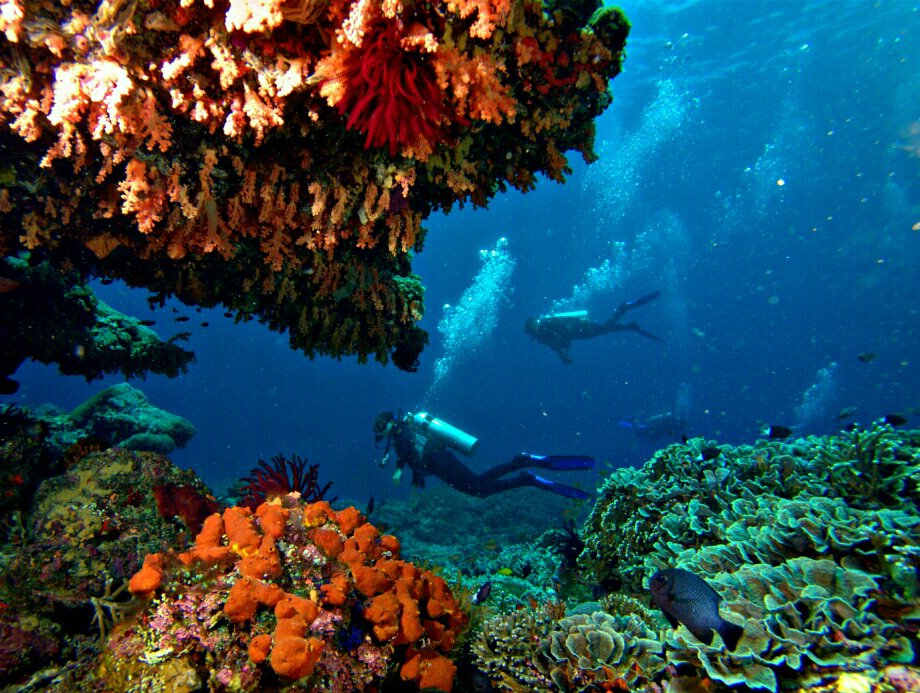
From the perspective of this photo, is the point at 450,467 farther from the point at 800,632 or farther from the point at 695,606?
the point at 800,632

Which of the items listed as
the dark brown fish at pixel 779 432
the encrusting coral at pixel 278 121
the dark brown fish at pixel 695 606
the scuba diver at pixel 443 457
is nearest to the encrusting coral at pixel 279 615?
the dark brown fish at pixel 695 606

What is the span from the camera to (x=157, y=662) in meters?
2.26

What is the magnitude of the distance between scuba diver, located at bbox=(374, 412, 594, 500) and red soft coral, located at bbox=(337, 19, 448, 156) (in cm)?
1081

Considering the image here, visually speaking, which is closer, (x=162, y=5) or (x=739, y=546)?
(x=162, y=5)

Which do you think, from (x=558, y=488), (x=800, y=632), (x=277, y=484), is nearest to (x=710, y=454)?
(x=800, y=632)

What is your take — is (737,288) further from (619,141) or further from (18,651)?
(18,651)

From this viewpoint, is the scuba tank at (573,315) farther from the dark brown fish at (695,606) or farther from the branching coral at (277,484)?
the dark brown fish at (695,606)

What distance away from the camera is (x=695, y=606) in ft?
9.14

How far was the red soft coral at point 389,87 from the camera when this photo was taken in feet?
6.73

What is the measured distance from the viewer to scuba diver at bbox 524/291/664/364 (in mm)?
26386

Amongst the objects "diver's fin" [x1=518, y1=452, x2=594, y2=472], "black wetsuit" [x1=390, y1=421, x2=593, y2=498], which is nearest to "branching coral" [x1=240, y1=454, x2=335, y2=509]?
"black wetsuit" [x1=390, y1=421, x2=593, y2=498]

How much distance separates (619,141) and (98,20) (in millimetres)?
60103

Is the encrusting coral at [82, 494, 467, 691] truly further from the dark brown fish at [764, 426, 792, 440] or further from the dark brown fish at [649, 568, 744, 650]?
the dark brown fish at [764, 426, 792, 440]

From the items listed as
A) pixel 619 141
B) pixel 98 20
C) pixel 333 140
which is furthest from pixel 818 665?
pixel 619 141
